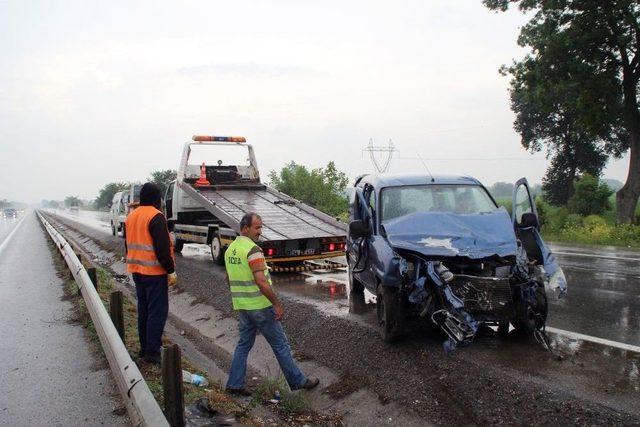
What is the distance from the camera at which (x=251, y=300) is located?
17.9ft

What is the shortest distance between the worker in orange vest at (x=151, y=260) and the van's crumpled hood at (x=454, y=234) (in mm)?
2588

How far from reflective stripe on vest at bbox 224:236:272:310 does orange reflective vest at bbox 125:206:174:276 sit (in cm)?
99

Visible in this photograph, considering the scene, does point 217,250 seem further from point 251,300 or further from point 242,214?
point 251,300

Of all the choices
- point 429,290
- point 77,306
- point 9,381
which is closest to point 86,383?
point 9,381

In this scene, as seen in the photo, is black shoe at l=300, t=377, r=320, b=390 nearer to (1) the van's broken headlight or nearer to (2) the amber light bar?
(1) the van's broken headlight

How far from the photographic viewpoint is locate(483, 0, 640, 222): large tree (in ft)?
69.6

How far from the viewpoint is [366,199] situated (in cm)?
809

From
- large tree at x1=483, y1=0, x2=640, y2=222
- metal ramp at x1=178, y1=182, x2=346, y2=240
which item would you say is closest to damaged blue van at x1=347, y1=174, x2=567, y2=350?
metal ramp at x1=178, y1=182, x2=346, y2=240

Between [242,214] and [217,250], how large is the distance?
172 cm

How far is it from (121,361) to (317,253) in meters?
7.61

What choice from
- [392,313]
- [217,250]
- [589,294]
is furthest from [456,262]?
[217,250]

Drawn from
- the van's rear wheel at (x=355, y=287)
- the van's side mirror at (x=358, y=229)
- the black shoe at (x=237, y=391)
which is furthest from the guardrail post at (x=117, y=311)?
the van's rear wheel at (x=355, y=287)

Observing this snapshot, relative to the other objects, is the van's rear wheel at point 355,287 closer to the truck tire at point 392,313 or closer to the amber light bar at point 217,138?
the truck tire at point 392,313

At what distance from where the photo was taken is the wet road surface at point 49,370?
15.3 feet
